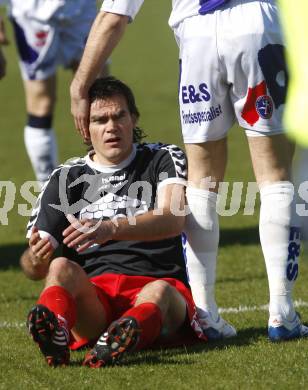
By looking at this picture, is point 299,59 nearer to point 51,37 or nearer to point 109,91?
point 109,91

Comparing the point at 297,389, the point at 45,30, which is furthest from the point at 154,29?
the point at 297,389

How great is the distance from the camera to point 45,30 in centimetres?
871

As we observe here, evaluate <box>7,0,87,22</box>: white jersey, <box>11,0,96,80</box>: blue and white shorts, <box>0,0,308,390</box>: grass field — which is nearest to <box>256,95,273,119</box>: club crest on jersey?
<box>0,0,308,390</box>: grass field

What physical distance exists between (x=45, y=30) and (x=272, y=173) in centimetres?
454

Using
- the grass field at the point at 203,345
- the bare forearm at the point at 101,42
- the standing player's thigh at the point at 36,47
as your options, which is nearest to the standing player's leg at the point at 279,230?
the grass field at the point at 203,345

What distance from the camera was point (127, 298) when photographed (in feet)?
15.4

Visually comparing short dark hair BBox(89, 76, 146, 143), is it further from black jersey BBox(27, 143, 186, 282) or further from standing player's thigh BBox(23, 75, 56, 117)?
standing player's thigh BBox(23, 75, 56, 117)

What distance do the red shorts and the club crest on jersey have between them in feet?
2.76

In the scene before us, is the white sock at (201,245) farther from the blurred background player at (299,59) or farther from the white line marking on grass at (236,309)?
the blurred background player at (299,59)

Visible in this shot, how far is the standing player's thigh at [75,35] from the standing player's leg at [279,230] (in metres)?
4.17

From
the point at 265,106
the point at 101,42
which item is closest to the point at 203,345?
the point at 265,106

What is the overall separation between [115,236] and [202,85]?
73 cm

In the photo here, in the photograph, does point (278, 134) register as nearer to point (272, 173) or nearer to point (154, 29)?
point (272, 173)

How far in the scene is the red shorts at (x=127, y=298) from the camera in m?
4.66
